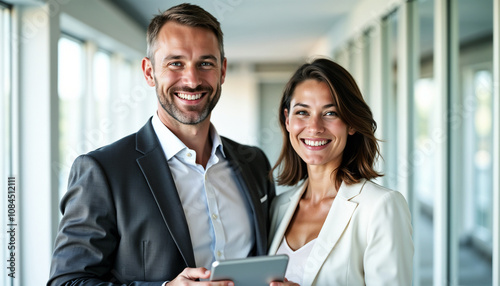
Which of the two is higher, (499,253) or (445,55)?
(445,55)

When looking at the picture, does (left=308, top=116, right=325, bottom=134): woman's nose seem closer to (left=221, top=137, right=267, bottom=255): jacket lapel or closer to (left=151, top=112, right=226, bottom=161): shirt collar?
(left=221, top=137, right=267, bottom=255): jacket lapel

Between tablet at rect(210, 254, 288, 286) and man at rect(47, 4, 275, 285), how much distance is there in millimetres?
40

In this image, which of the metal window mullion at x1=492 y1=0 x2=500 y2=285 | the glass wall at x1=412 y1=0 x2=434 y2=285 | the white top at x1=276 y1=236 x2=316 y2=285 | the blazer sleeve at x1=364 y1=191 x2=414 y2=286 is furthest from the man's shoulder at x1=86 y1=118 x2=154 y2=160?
the glass wall at x1=412 y1=0 x2=434 y2=285

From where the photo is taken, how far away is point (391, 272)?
5.17ft

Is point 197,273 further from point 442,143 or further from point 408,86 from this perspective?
point 408,86

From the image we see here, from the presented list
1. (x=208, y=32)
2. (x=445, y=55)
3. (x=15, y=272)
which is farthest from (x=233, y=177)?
(x=15, y=272)

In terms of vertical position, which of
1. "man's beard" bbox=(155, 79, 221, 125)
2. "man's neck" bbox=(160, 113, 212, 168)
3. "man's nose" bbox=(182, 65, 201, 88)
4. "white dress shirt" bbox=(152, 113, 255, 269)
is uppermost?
"man's nose" bbox=(182, 65, 201, 88)

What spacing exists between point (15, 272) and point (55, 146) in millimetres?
957

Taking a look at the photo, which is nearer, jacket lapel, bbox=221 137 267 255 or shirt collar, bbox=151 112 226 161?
shirt collar, bbox=151 112 226 161

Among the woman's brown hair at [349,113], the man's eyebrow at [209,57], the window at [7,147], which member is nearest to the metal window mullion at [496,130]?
the woman's brown hair at [349,113]

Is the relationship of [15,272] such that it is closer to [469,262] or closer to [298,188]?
[298,188]

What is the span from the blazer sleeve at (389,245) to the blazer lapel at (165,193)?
609mm

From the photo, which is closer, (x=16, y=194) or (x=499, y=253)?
(x=499, y=253)

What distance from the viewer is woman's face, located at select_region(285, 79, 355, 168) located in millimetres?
1796
